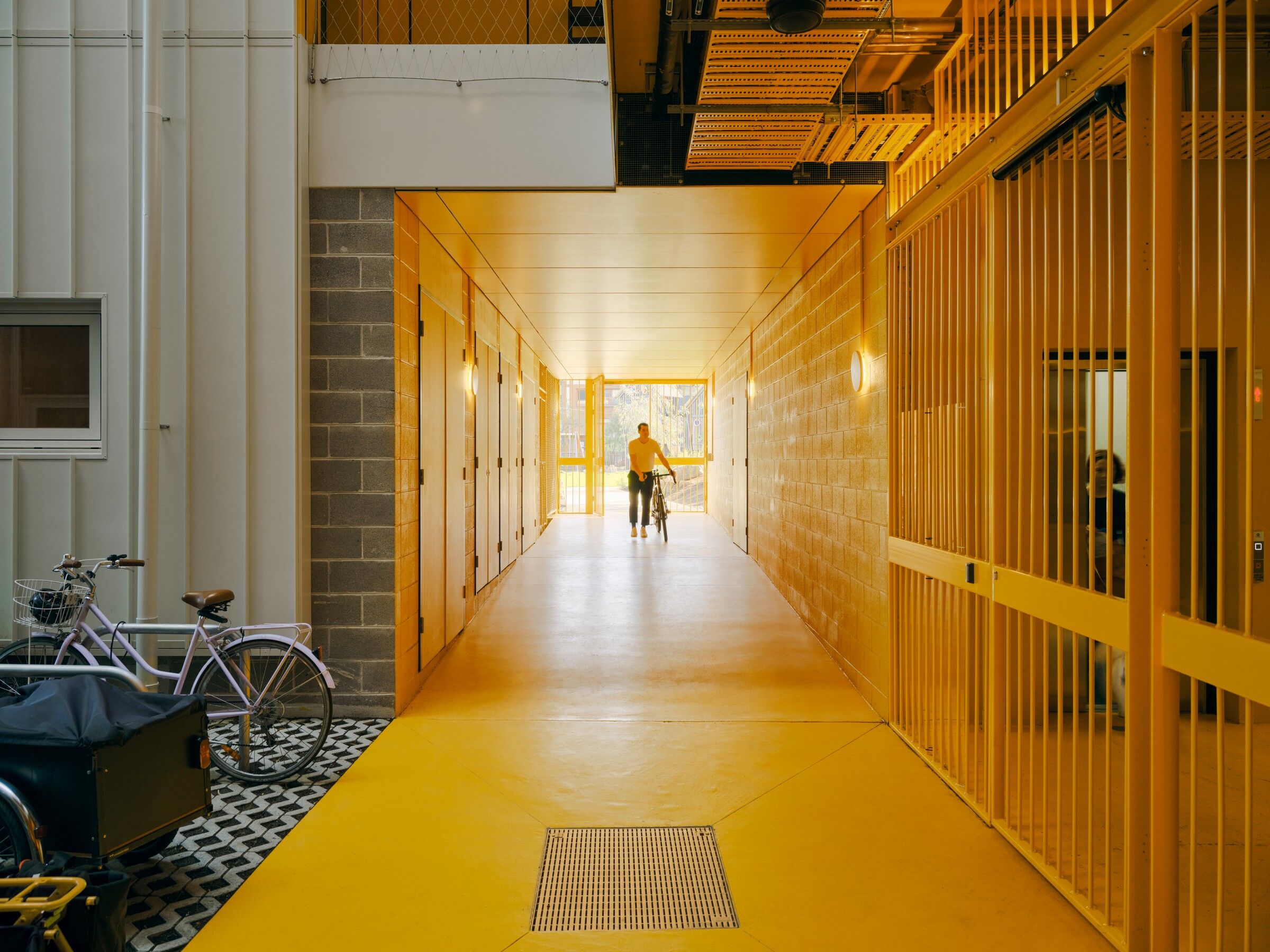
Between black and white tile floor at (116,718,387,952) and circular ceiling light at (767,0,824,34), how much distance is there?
10.1 ft

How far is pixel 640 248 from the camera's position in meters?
5.50

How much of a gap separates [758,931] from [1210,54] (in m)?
3.65

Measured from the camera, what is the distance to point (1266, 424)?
3.84 metres

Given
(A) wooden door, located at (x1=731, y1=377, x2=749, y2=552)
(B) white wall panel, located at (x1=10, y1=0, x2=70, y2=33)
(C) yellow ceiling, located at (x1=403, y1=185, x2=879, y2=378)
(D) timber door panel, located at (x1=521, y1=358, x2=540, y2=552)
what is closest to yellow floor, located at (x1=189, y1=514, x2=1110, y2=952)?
(C) yellow ceiling, located at (x1=403, y1=185, x2=879, y2=378)

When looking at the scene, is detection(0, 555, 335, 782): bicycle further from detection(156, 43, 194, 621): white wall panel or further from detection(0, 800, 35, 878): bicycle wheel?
detection(0, 800, 35, 878): bicycle wheel

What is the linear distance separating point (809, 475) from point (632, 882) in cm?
402

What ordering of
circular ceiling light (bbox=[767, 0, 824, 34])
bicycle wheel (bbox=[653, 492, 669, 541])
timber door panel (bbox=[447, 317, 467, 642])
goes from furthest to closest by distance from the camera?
bicycle wheel (bbox=[653, 492, 669, 541]) → timber door panel (bbox=[447, 317, 467, 642]) → circular ceiling light (bbox=[767, 0, 824, 34])

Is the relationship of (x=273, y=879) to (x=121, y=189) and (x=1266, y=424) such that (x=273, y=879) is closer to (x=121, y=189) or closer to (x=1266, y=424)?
A: (x=121, y=189)

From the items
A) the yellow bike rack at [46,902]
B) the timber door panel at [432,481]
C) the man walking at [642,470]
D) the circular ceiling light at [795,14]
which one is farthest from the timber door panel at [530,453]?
the yellow bike rack at [46,902]

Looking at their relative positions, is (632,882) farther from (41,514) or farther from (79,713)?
(41,514)

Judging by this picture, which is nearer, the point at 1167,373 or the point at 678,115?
the point at 1167,373

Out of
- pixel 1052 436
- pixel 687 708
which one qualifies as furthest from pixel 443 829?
pixel 1052 436

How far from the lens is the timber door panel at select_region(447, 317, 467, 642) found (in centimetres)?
547

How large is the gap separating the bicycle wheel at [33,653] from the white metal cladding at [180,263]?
1.70 feet
